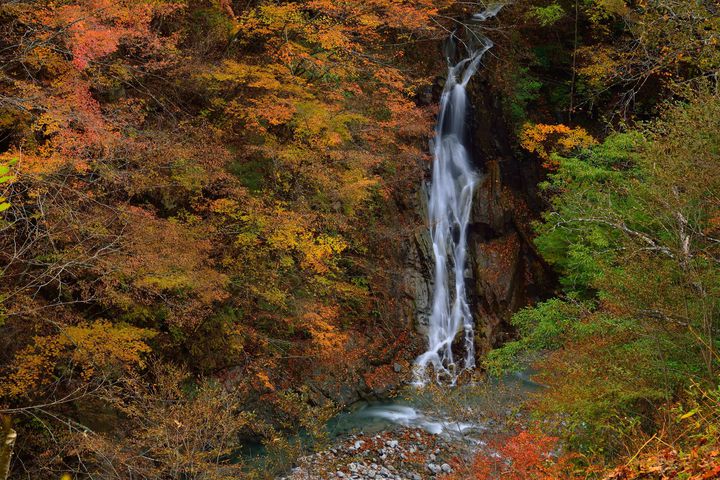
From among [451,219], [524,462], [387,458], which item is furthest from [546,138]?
[524,462]

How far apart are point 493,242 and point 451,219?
62.0 inches

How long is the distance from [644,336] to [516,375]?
774 centimetres

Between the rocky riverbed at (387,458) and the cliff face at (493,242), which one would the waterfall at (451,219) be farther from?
the rocky riverbed at (387,458)

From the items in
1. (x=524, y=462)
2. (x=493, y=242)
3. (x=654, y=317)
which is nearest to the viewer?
(x=654, y=317)

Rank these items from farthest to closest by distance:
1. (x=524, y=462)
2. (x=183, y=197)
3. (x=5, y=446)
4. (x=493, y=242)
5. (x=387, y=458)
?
(x=493, y=242)
(x=387, y=458)
(x=183, y=197)
(x=524, y=462)
(x=5, y=446)

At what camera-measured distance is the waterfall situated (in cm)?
1464

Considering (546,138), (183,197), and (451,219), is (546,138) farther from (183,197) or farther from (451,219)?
(183,197)

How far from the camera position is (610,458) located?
5684mm

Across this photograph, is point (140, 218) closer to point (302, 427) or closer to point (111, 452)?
point (111, 452)

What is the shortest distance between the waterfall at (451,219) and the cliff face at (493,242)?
10.1 inches

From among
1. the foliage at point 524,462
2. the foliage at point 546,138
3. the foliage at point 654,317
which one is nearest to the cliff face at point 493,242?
the foliage at point 546,138

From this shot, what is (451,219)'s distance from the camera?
16.5 m

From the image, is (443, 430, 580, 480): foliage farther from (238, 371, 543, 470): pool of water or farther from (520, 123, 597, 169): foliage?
(520, 123, 597, 169): foliage

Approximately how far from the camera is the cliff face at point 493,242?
15.3 meters
